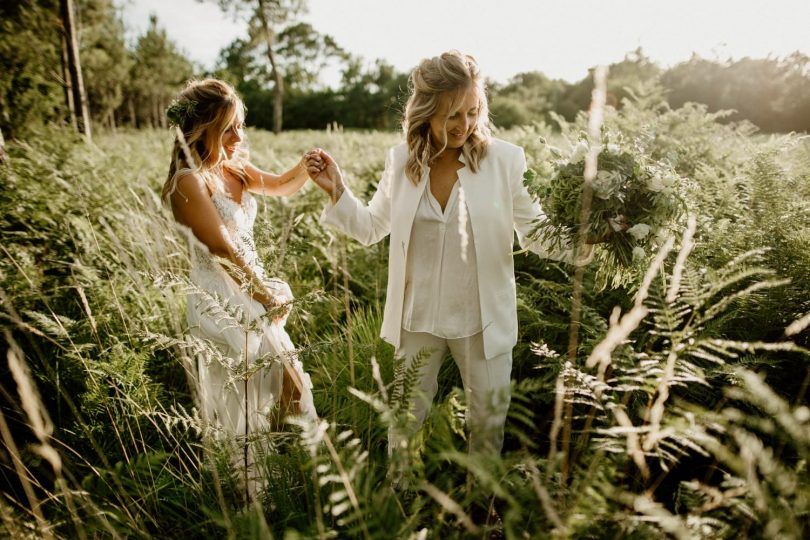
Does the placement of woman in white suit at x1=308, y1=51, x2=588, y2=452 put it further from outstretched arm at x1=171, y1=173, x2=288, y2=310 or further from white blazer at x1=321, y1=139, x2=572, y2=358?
outstretched arm at x1=171, y1=173, x2=288, y2=310

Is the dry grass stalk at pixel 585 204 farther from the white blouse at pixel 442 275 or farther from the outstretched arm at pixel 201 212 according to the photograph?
the outstretched arm at pixel 201 212

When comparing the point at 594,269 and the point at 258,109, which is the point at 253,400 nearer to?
the point at 594,269

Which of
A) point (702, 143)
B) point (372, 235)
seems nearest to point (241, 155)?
point (372, 235)

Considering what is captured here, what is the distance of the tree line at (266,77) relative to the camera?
8062mm

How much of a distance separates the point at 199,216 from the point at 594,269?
116 inches

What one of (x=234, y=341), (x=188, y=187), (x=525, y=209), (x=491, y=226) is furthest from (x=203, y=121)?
(x=525, y=209)

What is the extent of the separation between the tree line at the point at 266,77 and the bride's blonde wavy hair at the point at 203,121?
3.60 feet

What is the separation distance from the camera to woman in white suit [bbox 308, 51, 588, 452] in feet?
7.82

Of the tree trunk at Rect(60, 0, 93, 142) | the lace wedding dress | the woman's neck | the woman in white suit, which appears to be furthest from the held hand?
the tree trunk at Rect(60, 0, 93, 142)

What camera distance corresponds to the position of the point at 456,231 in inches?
95.3

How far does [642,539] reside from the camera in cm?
138

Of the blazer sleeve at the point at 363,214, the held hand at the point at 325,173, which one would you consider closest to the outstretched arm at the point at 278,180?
the held hand at the point at 325,173

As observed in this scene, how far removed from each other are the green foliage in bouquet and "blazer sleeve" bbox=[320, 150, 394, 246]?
95 centimetres

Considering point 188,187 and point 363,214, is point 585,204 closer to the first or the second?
point 363,214
